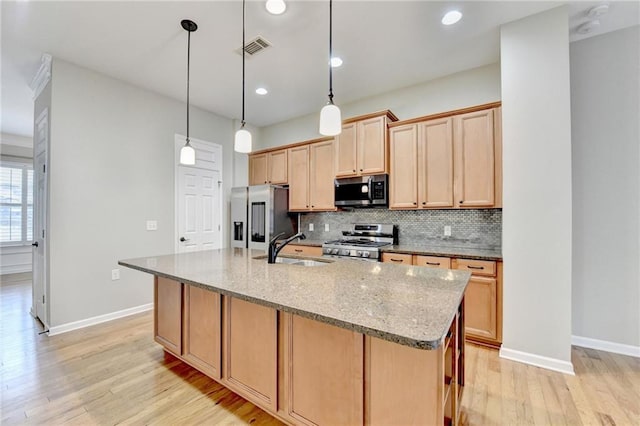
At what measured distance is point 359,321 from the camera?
37.7 inches

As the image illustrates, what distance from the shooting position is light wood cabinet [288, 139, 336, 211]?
392 centimetres

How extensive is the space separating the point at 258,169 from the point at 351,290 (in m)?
3.79

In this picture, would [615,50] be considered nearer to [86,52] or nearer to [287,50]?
[287,50]

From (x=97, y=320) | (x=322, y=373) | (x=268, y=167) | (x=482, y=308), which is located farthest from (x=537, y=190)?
(x=97, y=320)

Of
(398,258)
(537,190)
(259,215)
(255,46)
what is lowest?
(398,258)

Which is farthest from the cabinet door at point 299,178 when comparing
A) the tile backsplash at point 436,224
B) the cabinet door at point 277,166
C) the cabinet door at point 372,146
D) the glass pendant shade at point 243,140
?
the glass pendant shade at point 243,140

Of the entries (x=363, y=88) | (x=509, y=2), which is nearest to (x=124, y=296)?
(x=363, y=88)

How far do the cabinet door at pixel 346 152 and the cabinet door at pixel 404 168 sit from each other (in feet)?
1.63

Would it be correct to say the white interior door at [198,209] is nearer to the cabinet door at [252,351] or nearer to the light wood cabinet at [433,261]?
the cabinet door at [252,351]

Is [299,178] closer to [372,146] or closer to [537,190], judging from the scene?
[372,146]

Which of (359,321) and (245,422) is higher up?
(359,321)

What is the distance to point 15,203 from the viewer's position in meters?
5.89

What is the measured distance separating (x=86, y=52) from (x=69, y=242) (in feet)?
6.48

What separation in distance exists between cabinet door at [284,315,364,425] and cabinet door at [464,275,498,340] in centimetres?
172
